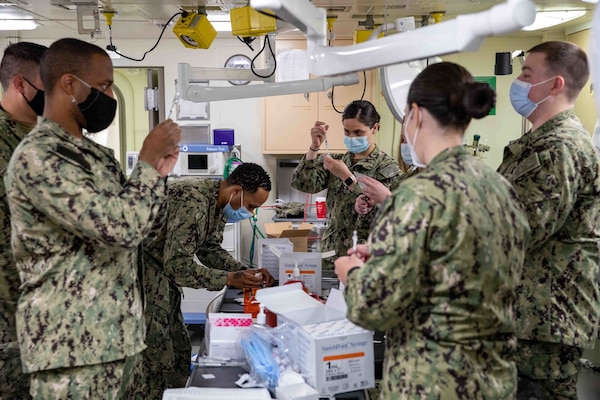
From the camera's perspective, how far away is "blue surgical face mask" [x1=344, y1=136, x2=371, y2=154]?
3.28 m

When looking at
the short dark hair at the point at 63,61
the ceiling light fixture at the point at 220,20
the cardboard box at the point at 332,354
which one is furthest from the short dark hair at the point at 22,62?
the ceiling light fixture at the point at 220,20

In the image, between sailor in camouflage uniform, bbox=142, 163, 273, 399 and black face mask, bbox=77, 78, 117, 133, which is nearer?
black face mask, bbox=77, 78, 117, 133

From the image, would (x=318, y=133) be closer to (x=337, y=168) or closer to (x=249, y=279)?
(x=337, y=168)

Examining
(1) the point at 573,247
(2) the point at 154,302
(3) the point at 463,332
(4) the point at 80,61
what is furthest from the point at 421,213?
(2) the point at 154,302

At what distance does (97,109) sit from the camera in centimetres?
175

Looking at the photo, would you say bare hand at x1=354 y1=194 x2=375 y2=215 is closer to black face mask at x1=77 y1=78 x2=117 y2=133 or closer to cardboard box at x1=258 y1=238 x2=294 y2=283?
cardboard box at x1=258 y1=238 x2=294 y2=283

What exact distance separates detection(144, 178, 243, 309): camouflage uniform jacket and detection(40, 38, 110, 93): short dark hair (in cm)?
79

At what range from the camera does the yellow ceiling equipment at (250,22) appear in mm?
2295

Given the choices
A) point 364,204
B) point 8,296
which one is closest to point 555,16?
point 364,204

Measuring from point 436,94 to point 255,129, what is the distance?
4.34m

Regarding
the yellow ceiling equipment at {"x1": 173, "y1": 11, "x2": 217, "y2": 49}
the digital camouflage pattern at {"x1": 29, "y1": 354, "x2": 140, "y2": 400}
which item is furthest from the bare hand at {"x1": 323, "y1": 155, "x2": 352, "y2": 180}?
the digital camouflage pattern at {"x1": 29, "y1": 354, "x2": 140, "y2": 400}

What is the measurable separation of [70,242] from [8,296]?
61 centimetres

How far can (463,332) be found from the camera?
1.38 meters

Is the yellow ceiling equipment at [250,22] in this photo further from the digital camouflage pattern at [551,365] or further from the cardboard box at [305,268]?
the digital camouflage pattern at [551,365]
